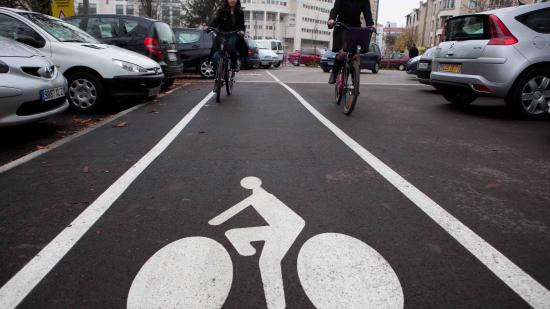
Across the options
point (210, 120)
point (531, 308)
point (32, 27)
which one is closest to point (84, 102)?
point (32, 27)

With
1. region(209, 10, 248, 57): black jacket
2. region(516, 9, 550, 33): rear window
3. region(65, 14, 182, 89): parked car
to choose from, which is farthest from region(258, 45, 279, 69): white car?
region(516, 9, 550, 33): rear window

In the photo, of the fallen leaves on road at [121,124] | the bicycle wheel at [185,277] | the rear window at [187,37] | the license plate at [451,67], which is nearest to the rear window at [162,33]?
the fallen leaves on road at [121,124]

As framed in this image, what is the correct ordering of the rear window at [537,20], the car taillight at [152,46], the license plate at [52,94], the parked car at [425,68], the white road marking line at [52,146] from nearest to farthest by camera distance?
the white road marking line at [52,146] → the license plate at [52,94] → the rear window at [537,20] → the car taillight at [152,46] → the parked car at [425,68]

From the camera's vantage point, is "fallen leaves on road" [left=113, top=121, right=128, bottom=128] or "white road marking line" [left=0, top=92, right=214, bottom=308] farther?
"fallen leaves on road" [left=113, top=121, right=128, bottom=128]

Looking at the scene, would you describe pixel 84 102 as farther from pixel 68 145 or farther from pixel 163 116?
pixel 68 145

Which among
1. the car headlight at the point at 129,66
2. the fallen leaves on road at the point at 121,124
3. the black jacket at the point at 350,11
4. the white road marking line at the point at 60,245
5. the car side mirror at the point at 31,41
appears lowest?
the white road marking line at the point at 60,245

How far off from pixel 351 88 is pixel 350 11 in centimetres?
148

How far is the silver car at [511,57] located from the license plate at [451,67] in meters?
0.06

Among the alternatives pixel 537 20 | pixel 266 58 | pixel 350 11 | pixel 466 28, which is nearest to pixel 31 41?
pixel 350 11

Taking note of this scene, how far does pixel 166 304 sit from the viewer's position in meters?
1.98

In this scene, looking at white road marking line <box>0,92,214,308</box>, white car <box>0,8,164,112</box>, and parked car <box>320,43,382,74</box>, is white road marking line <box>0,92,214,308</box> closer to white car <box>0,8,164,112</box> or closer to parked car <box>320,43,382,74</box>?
white car <box>0,8,164,112</box>

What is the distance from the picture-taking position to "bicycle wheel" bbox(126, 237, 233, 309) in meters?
2.01

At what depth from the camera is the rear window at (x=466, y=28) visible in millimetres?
7105

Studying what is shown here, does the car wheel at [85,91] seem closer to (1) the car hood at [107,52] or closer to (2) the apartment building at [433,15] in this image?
(1) the car hood at [107,52]
